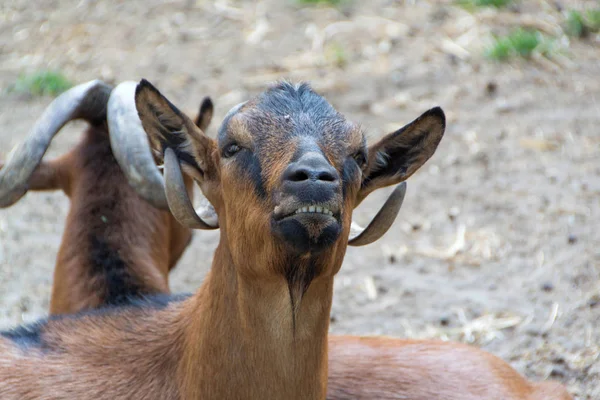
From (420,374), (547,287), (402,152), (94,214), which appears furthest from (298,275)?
(547,287)

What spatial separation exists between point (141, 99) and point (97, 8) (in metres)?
7.71

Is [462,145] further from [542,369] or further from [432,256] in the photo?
[542,369]

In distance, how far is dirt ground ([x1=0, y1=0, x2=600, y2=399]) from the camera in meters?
Result: 6.36

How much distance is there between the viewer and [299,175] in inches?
133

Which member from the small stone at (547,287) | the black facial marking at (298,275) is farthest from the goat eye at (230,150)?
the small stone at (547,287)

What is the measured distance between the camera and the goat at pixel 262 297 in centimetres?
355

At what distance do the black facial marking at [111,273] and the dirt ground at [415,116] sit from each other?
155 cm

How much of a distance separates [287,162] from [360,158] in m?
0.47

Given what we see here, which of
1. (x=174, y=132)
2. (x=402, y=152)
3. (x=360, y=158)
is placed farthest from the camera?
(x=402, y=152)

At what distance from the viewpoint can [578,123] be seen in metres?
8.52

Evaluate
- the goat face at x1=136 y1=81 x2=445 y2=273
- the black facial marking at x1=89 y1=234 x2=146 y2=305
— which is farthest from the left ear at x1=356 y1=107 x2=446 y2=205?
the black facial marking at x1=89 y1=234 x2=146 y2=305

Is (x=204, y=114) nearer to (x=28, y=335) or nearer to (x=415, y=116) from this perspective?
(x=28, y=335)

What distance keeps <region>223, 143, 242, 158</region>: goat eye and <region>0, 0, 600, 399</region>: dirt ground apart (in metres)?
2.68

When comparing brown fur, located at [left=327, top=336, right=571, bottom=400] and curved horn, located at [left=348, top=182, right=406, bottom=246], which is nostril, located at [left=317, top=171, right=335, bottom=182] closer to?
curved horn, located at [left=348, top=182, right=406, bottom=246]
